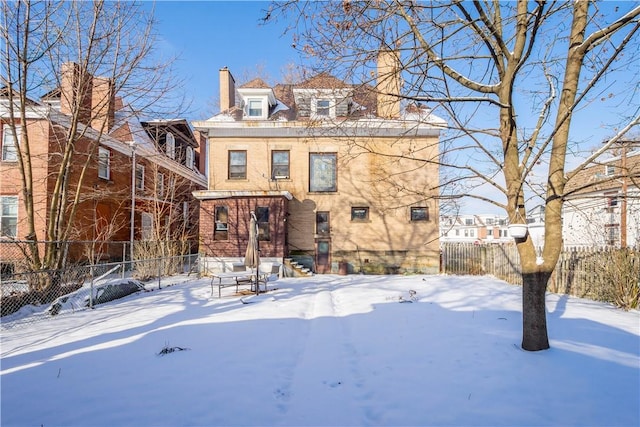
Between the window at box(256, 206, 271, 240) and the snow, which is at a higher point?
the window at box(256, 206, 271, 240)

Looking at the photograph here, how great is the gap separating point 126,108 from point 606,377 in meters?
13.0

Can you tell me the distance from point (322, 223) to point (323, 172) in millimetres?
2655

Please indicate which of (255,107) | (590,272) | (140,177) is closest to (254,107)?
(255,107)

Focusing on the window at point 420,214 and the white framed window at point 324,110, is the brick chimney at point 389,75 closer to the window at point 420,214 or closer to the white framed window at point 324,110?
the white framed window at point 324,110

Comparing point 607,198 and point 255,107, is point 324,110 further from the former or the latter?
point 255,107

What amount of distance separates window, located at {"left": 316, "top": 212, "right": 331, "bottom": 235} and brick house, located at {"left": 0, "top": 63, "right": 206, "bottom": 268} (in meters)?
6.95

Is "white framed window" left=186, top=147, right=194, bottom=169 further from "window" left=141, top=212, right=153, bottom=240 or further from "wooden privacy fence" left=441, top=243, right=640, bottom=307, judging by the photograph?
"wooden privacy fence" left=441, top=243, right=640, bottom=307

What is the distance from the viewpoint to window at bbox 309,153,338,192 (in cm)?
1744

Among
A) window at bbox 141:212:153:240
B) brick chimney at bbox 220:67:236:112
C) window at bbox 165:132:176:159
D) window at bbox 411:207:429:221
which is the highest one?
brick chimney at bbox 220:67:236:112

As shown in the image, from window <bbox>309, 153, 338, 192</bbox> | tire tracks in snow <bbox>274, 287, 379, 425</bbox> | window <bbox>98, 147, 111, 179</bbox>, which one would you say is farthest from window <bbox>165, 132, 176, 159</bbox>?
tire tracks in snow <bbox>274, 287, 379, 425</bbox>

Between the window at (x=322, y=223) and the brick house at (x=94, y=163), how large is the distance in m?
6.95

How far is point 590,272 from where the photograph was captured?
9492 millimetres

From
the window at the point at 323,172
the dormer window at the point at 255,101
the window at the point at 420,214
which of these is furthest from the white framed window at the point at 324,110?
the dormer window at the point at 255,101

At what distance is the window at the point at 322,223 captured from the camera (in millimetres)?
17203
